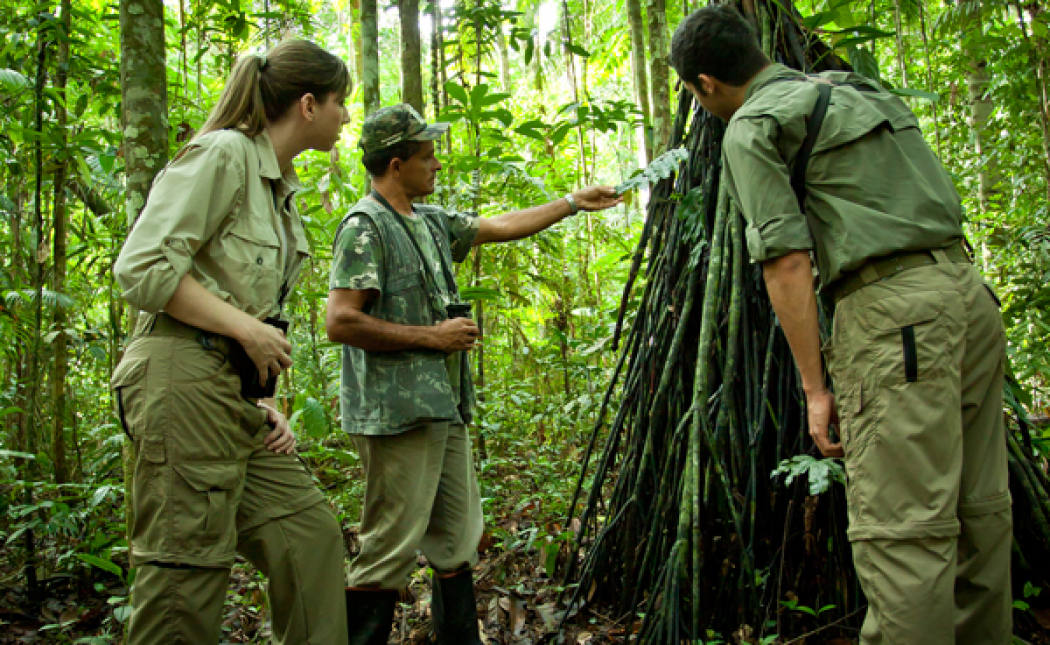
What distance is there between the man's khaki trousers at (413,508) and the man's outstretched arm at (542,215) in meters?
0.84

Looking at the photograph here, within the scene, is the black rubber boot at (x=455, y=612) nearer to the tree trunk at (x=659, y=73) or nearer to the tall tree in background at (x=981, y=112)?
the tree trunk at (x=659, y=73)

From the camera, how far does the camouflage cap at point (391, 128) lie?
96.1 inches

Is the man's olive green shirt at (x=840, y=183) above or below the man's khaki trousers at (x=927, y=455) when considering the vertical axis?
above

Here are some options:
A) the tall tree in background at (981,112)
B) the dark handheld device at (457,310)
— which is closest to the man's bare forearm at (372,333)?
the dark handheld device at (457,310)

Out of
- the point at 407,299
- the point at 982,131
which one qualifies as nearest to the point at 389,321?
the point at 407,299

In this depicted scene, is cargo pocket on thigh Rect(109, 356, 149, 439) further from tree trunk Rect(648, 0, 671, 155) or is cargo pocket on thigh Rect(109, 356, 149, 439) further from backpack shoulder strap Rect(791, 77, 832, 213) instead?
tree trunk Rect(648, 0, 671, 155)

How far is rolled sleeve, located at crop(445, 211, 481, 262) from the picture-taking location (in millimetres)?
2766

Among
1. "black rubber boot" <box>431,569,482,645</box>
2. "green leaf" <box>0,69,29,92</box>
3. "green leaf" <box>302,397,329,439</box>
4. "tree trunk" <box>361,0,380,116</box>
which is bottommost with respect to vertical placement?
"black rubber boot" <box>431,569,482,645</box>

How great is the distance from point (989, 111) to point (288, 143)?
7.46 m

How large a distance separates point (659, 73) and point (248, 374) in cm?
306

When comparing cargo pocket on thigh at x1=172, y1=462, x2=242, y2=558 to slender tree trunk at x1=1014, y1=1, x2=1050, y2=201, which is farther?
slender tree trunk at x1=1014, y1=1, x2=1050, y2=201

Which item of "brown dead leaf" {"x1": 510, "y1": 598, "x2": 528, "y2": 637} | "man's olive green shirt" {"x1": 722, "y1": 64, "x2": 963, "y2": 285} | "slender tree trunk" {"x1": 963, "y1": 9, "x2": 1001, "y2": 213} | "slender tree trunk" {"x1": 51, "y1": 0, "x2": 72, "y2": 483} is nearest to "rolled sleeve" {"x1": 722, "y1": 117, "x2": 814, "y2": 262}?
"man's olive green shirt" {"x1": 722, "y1": 64, "x2": 963, "y2": 285}

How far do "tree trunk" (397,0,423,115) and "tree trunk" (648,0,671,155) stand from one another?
1272 millimetres

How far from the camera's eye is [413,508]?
90.0 inches
